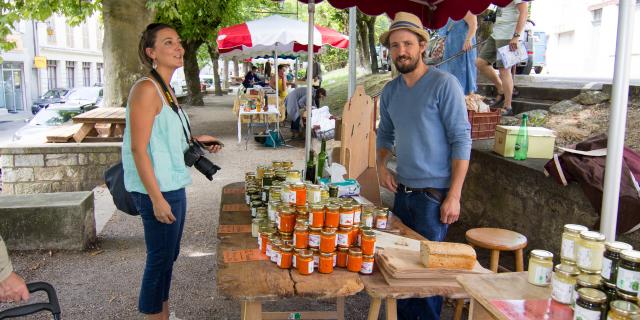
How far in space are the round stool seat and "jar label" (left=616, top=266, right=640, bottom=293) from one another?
1.79 meters

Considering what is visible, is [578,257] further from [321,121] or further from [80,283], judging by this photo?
[321,121]

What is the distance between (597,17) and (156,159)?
28.2 m

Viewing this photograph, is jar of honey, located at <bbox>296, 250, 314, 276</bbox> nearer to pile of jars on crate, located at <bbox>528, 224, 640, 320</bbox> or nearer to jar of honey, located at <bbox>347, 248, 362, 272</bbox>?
jar of honey, located at <bbox>347, 248, 362, 272</bbox>

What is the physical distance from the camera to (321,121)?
10.1m

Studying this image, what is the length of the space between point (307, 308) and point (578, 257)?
2640 mm

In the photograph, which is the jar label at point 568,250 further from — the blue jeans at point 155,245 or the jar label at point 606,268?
the blue jeans at point 155,245

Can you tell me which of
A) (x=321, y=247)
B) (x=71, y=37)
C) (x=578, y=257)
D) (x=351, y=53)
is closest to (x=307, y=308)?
(x=321, y=247)

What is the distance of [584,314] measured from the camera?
1.58m

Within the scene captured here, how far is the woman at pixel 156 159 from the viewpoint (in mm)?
2773

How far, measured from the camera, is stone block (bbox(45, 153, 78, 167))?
7391mm

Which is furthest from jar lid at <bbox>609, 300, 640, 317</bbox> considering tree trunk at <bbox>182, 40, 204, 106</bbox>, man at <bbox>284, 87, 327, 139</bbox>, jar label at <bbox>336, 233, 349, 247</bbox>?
tree trunk at <bbox>182, 40, 204, 106</bbox>

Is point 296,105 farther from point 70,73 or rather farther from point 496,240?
point 70,73

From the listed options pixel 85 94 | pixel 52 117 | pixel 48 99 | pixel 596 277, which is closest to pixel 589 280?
pixel 596 277

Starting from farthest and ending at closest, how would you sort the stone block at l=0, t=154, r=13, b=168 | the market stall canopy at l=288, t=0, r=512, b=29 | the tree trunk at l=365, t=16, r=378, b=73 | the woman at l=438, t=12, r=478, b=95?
the tree trunk at l=365, t=16, r=378, b=73 → the stone block at l=0, t=154, r=13, b=168 → the woman at l=438, t=12, r=478, b=95 → the market stall canopy at l=288, t=0, r=512, b=29
